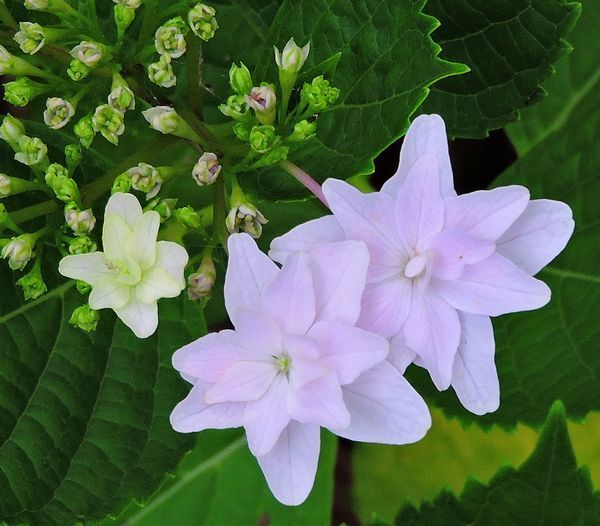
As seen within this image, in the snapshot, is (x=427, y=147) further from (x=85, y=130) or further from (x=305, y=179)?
(x=85, y=130)

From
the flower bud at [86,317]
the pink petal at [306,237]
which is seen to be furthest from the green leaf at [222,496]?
the pink petal at [306,237]

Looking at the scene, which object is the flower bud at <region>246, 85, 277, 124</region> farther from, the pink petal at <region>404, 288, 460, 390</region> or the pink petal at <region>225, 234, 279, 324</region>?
the pink petal at <region>404, 288, 460, 390</region>

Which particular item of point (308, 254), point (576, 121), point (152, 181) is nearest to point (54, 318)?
point (152, 181)

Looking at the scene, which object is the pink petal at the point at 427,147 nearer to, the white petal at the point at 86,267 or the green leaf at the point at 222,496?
the white petal at the point at 86,267

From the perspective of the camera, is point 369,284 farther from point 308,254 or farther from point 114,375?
point 114,375

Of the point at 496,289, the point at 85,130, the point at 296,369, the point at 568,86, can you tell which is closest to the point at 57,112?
the point at 85,130

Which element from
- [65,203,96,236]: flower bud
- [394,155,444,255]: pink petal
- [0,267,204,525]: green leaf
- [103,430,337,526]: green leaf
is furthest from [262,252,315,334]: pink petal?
[103,430,337,526]: green leaf
